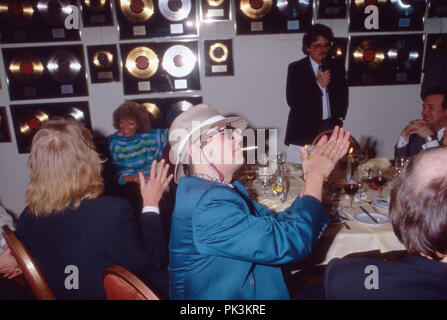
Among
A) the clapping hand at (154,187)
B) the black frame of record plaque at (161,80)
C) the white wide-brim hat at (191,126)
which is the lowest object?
the clapping hand at (154,187)

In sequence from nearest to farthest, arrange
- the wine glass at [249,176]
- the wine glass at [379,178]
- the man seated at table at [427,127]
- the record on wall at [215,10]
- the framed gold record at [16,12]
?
the wine glass at [379,178] → the wine glass at [249,176] → the man seated at table at [427,127] → the framed gold record at [16,12] → the record on wall at [215,10]

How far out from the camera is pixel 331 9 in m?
3.74

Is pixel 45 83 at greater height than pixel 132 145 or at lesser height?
greater

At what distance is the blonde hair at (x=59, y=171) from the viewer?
4.42 feet

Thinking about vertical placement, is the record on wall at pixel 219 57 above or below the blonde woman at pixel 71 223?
above

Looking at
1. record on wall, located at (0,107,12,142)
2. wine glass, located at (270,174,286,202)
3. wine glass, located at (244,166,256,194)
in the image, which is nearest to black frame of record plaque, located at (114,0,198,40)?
record on wall, located at (0,107,12,142)

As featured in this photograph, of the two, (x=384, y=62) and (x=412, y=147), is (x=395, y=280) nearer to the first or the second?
(x=412, y=147)

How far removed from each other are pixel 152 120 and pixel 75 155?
8.23 ft

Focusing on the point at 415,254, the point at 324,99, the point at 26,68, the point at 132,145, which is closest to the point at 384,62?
the point at 324,99

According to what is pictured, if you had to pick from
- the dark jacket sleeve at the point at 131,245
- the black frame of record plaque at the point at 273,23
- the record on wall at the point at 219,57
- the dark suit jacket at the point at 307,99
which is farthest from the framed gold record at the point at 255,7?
the dark jacket sleeve at the point at 131,245

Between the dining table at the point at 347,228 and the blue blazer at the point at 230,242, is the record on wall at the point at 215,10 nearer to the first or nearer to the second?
the dining table at the point at 347,228

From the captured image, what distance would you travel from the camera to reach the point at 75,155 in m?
1.43

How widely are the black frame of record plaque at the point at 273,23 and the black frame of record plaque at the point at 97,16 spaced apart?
1.51m

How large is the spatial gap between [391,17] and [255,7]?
1.72m
